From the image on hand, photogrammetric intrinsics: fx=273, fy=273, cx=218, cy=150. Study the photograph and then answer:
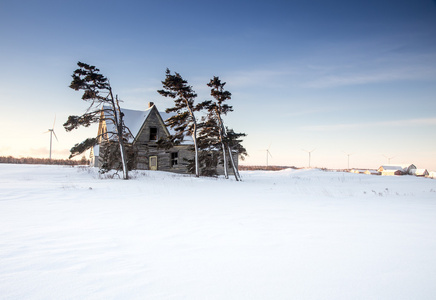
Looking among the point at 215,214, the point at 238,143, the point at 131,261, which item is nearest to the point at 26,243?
the point at 131,261

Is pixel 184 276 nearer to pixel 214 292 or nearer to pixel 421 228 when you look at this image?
pixel 214 292

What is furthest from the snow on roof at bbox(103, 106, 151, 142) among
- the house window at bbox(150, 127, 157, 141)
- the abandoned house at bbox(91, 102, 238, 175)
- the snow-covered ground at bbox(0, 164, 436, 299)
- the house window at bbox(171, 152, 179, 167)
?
the snow-covered ground at bbox(0, 164, 436, 299)

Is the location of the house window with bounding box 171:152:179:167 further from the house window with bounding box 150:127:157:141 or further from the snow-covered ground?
the snow-covered ground

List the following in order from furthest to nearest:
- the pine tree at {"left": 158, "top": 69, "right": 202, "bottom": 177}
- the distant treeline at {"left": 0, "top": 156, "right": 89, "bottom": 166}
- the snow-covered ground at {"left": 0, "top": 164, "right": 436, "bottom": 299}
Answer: the distant treeline at {"left": 0, "top": 156, "right": 89, "bottom": 166} < the pine tree at {"left": 158, "top": 69, "right": 202, "bottom": 177} < the snow-covered ground at {"left": 0, "top": 164, "right": 436, "bottom": 299}

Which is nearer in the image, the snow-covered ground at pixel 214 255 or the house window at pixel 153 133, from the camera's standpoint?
the snow-covered ground at pixel 214 255

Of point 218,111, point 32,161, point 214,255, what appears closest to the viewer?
point 214,255

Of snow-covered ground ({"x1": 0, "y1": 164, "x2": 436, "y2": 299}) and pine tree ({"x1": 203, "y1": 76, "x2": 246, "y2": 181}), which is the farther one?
pine tree ({"x1": 203, "y1": 76, "x2": 246, "y2": 181})

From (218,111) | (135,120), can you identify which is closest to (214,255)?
(218,111)

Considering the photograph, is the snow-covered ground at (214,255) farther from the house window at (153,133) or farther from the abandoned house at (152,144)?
the house window at (153,133)

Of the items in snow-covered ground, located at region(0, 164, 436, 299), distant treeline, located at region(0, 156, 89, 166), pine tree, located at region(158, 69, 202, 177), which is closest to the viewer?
snow-covered ground, located at region(0, 164, 436, 299)

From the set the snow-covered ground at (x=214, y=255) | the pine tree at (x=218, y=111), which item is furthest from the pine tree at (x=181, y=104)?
the snow-covered ground at (x=214, y=255)

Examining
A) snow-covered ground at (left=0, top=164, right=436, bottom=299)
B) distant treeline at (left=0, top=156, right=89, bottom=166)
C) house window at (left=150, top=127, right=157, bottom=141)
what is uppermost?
house window at (left=150, top=127, right=157, bottom=141)

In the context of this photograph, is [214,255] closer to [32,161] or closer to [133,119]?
[133,119]

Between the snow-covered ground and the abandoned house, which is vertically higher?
the abandoned house
